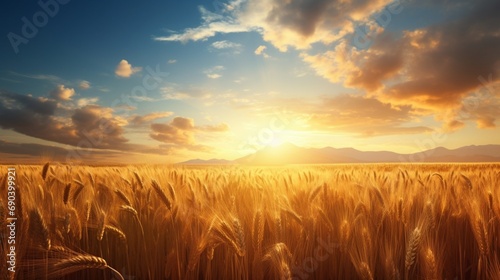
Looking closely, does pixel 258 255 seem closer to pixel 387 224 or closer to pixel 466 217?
pixel 387 224

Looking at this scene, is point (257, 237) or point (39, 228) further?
point (257, 237)

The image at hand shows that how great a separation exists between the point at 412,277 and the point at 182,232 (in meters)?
1.65

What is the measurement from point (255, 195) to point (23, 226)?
73.8 inches

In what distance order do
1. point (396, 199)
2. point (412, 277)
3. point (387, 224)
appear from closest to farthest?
point (412, 277) → point (387, 224) → point (396, 199)

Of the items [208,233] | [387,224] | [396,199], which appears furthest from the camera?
[396,199]

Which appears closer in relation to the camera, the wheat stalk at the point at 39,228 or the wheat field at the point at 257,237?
the wheat stalk at the point at 39,228

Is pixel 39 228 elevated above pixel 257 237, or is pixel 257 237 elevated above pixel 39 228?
pixel 39 228

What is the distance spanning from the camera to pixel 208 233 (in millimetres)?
2059

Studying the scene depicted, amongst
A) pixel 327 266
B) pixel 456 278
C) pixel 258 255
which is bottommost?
pixel 456 278

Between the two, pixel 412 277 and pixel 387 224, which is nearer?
pixel 412 277

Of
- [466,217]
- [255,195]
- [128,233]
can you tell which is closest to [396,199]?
[466,217]

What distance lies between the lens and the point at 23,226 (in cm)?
210

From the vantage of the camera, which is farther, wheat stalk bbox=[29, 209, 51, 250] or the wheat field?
the wheat field

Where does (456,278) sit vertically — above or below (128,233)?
below
